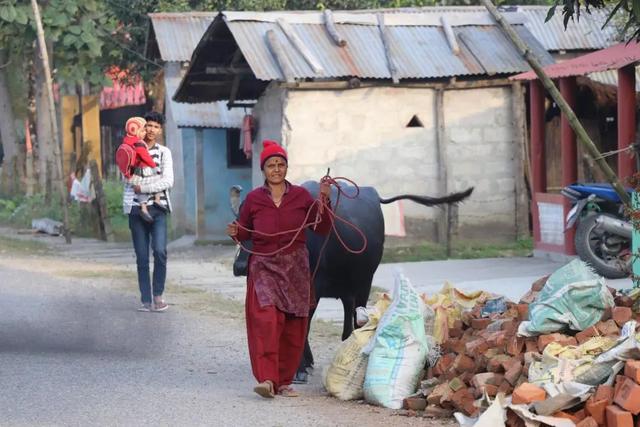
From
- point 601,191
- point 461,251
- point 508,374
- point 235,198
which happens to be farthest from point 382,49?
point 508,374

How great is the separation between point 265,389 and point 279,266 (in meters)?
0.83

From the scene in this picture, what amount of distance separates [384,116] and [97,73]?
10939 mm

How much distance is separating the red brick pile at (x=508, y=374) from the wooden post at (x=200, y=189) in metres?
15.2

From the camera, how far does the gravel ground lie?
24.6 ft

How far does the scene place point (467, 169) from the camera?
1945 centimetres

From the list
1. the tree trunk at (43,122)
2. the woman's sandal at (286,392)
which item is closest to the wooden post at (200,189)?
the tree trunk at (43,122)

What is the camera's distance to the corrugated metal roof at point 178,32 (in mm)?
22656

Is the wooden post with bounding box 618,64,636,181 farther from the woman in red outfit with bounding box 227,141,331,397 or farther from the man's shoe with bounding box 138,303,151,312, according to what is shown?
the woman in red outfit with bounding box 227,141,331,397

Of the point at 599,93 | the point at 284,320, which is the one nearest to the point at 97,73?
the point at 599,93

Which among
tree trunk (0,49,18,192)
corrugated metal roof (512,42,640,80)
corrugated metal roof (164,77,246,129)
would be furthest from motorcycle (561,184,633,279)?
tree trunk (0,49,18,192)

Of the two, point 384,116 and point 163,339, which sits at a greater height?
point 384,116

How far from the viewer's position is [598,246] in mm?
13820

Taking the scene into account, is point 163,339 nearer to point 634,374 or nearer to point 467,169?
point 634,374

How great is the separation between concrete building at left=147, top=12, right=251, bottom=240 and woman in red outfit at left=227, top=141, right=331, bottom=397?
46.2ft
